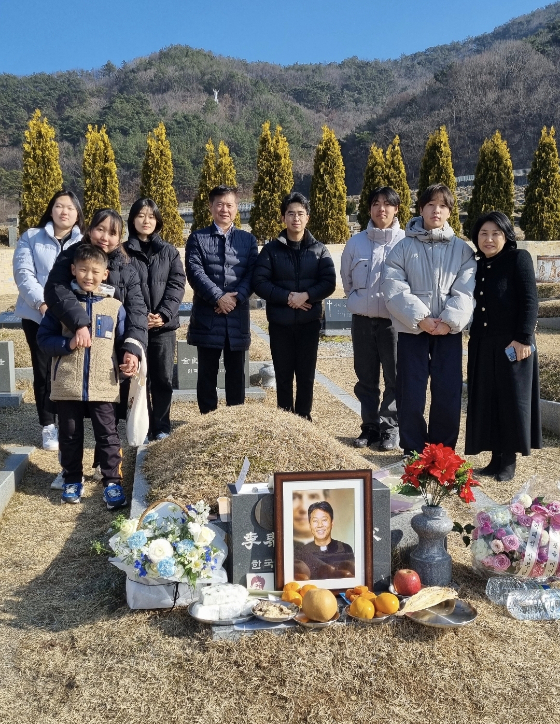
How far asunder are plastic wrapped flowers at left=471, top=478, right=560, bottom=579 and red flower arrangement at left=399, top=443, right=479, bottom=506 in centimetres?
22

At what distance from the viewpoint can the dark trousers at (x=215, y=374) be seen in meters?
5.34

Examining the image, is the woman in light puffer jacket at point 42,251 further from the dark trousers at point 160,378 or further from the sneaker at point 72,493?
the sneaker at point 72,493

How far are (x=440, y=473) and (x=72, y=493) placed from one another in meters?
2.39

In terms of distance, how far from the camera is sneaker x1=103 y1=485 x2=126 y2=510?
420cm

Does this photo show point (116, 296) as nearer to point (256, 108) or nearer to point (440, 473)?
point (440, 473)

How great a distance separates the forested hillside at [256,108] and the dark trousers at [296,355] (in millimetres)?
36501

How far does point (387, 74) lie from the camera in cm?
8962

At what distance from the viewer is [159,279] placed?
523 centimetres

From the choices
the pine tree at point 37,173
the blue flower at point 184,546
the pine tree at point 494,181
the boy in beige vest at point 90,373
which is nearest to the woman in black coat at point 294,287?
the boy in beige vest at point 90,373

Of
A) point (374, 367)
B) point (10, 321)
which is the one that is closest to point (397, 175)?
point (10, 321)

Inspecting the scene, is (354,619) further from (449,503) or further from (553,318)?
(553,318)

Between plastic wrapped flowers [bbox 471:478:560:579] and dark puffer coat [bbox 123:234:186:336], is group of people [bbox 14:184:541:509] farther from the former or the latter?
plastic wrapped flowers [bbox 471:478:560:579]

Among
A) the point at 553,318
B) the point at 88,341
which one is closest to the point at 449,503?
the point at 88,341

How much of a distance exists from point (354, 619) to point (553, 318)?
11.0 meters
